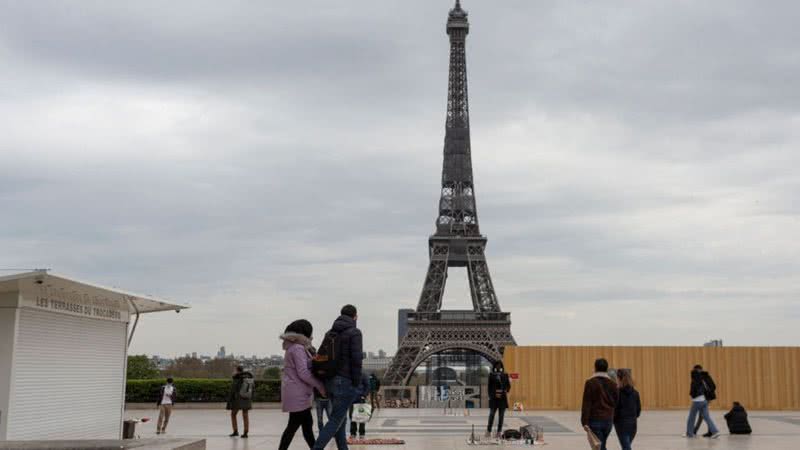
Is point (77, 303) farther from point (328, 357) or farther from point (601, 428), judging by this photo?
point (601, 428)

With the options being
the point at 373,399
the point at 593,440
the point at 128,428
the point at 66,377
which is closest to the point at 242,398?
the point at 128,428

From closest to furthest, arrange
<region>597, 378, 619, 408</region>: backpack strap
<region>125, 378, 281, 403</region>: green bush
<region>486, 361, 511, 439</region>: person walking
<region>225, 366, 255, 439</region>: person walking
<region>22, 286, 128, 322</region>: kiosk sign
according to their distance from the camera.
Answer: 1. <region>597, 378, 619, 408</region>: backpack strap
2. <region>22, 286, 128, 322</region>: kiosk sign
3. <region>486, 361, 511, 439</region>: person walking
4. <region>225, 366, 255, 439</region>: person walking
5. <region>125, 378, 281, 403</region>: green bush

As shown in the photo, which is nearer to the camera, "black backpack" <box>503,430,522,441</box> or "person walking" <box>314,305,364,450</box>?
"person walking" <box>314,305,364,450</box>

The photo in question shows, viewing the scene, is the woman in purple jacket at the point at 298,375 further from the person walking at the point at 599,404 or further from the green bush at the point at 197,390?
the green bush at the point at 197,390

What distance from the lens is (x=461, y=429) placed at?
1895cm

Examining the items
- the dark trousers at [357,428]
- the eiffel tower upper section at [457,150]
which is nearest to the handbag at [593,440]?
the dark trousers at [357,428]

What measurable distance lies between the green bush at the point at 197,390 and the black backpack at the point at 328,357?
20302 mm

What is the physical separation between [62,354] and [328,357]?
6.83 metres

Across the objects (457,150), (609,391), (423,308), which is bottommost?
(609,391)

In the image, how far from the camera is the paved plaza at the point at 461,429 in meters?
15.3

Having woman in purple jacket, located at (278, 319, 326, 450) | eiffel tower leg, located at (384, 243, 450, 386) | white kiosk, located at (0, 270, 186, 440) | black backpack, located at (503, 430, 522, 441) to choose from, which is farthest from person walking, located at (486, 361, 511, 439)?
eiffel tower leg, located at (384, 243, 450, 386)

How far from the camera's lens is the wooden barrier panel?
2769 cm

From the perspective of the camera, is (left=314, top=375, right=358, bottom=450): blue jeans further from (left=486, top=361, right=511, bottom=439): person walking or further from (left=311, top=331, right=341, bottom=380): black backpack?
(left=486, top=361, right=511, bottom=439): person walking

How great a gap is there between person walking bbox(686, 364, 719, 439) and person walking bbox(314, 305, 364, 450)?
927cm
